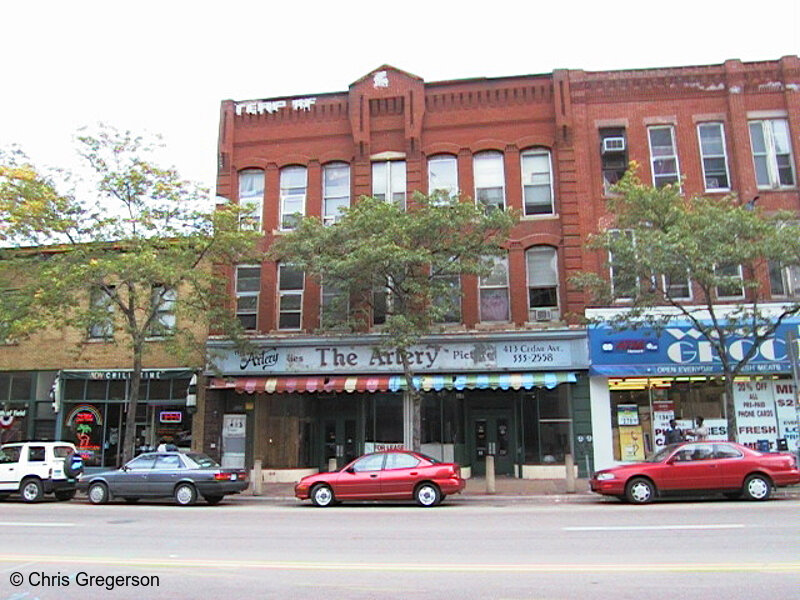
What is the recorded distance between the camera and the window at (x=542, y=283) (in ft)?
71.4

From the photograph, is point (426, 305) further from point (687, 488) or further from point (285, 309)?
point (687, 488)

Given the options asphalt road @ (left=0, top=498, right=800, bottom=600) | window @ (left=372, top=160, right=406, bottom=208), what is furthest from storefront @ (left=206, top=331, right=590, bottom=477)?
asphalt road @ (left=0, top=498, right=800, bottom=600)

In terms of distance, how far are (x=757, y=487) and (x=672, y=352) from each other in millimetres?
6399

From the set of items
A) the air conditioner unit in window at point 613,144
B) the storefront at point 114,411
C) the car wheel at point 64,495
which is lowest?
the car wheel at point 64,495

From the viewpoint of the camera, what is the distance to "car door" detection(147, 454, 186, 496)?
1703 cm

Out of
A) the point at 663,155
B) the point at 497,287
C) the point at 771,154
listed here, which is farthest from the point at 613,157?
the point at 497,287

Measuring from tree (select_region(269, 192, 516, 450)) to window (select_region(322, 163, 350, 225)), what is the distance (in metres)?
4.64

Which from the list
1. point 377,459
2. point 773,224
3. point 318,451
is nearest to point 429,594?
point 377,459

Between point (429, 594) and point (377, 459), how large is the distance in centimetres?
928

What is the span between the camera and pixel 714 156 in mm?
22297

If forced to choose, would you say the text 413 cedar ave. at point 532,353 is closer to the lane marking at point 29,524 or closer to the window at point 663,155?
the window at point 663,155

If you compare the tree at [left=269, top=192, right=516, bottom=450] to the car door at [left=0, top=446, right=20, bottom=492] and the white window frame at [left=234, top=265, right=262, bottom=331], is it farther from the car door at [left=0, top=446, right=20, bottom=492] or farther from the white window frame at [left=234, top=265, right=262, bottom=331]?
the car door at [left=0, top=446, right=20, bottom=492]

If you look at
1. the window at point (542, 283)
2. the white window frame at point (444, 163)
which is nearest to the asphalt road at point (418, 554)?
the window at point (542, 283)

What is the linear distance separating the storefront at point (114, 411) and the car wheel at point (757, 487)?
1684 centimetres
